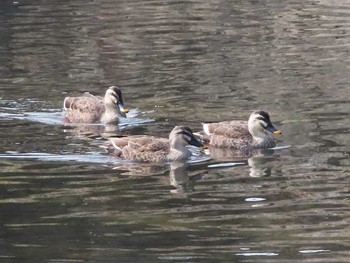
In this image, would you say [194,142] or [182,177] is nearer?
[182,177]

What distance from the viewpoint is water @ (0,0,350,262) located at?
A: 1273 cm

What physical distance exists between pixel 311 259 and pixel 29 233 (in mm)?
3281

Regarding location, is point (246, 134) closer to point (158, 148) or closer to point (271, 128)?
point (271, 128)

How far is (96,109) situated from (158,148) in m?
3.61

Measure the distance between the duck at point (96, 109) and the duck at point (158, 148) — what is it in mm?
2621

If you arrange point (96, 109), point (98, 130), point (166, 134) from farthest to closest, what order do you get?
point (96, 109), point (98, 130), point (166, 134)

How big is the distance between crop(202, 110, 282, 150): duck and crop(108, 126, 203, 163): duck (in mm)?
689

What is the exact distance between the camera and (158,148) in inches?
690

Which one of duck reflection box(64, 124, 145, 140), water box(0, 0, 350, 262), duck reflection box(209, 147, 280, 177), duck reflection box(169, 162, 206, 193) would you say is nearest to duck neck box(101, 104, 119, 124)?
duck reflection box(64, 124, 145, 140)

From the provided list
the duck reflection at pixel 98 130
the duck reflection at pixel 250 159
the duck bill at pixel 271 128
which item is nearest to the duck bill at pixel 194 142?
the duck reflection at pixel 250 159

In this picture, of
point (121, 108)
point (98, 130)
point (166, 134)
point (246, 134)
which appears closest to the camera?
point (246, 134)

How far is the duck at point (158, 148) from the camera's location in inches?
688

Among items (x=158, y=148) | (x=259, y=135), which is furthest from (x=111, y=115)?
(x=259, y=135)

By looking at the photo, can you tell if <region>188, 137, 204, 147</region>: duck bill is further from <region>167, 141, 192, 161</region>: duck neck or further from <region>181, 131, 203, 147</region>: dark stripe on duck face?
<region>167, 141, 192, 161</region>: duck neck
